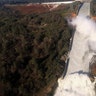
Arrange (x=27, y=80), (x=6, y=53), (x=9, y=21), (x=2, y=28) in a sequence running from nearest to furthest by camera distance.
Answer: (x=27, y=80) < (x=6, y=53) < (x=2, y=28) < (x=9, y=21)

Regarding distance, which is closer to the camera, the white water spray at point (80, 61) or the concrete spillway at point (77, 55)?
the white water spray at point (80, 61)

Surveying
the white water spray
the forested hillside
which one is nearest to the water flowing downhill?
the white water spray

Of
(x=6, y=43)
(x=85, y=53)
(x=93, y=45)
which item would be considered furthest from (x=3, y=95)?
(x=93, y=45)

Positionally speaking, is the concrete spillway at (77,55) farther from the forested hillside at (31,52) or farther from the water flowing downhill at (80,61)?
the forested hillside at (31,52)

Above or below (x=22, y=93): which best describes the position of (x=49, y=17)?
above

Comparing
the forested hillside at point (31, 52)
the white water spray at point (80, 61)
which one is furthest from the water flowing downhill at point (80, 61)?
the forested hillside at point (31, 52)

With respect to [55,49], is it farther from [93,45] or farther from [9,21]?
[9,21]

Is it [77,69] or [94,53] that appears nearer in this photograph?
[77,69]
